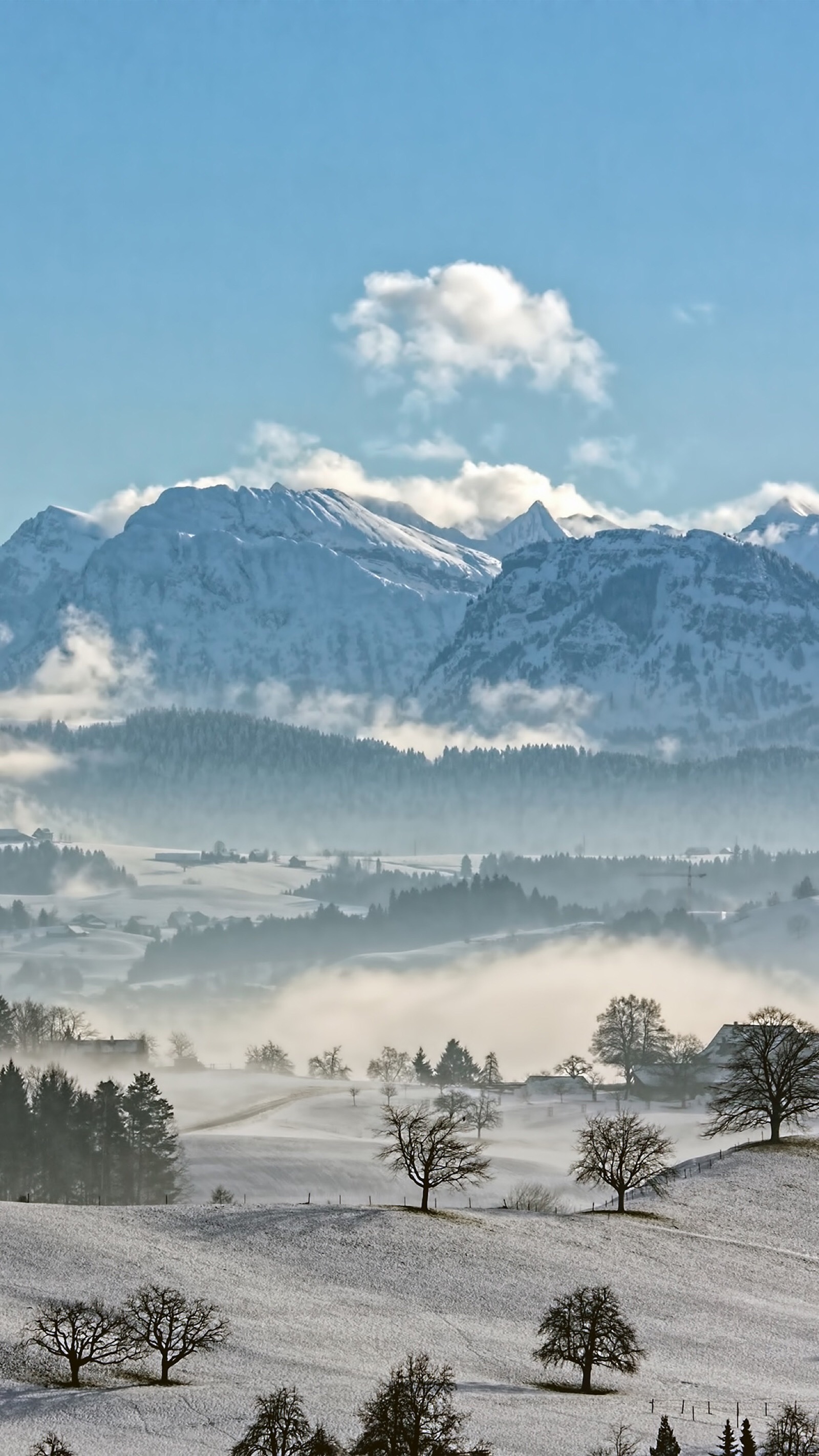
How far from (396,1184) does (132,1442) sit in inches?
4055

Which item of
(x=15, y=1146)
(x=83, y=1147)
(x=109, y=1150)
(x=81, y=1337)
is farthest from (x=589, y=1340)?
(x=15, y=1146)

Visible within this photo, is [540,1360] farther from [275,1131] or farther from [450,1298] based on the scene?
[275,1131]

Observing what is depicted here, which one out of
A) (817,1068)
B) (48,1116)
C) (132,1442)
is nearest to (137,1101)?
(48,1116)

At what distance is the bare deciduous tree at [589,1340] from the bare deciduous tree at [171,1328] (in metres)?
13.9

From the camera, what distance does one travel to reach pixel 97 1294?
76812 millimetres

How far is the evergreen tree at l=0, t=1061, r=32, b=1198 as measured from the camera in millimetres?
148250

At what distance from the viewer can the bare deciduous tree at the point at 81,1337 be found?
68.1 m

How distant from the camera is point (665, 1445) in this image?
57.2 m

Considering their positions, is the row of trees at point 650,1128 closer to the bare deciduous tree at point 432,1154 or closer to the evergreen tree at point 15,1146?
the bare deciduous tree at point 432,1154

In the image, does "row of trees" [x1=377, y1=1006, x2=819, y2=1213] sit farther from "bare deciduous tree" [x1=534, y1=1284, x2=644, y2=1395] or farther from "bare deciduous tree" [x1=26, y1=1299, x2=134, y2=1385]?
"bare deciduous tree" [x1=26, y1=1299, x2=134, y2=1385]

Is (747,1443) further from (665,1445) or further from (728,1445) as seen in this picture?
(665,1445)

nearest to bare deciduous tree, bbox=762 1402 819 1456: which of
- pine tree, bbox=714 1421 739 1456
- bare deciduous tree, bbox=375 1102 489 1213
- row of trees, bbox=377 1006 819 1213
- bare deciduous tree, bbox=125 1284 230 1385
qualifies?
pine tree, bbox=714 1421 739 1456

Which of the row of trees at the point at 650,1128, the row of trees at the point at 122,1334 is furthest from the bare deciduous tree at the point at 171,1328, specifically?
the row of trees at the point at 650,1128

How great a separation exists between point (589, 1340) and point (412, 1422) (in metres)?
16.2
